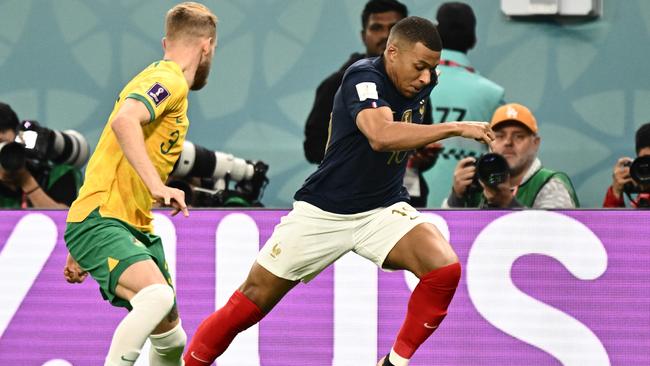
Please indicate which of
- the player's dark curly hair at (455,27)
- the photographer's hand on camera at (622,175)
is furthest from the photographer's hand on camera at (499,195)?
the player's dark curly hair at (455,27)

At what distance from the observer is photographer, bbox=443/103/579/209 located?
24.4 feet

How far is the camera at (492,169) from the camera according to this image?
7289 mm

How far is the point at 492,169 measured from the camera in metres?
7.30

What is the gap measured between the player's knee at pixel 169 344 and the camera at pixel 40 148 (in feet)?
6.99

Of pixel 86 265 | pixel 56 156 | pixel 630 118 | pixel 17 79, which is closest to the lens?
pixel 86 265

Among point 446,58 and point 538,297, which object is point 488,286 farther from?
point 446,58

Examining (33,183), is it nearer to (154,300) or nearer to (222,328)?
(222,328)

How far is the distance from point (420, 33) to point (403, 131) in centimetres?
54

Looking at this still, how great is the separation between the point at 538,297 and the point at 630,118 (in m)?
2.95

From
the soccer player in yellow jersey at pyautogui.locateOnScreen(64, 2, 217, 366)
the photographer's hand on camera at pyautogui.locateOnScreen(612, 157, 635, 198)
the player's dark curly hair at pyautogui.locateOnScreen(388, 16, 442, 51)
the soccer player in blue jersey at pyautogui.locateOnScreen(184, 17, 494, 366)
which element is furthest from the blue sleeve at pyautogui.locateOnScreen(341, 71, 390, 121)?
the photographer's hand on camera at pyautogui.locateOnScreen(612, 157, 635, 198)

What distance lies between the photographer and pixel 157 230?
7.47 metres

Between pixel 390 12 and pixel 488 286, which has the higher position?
pixel 390 12

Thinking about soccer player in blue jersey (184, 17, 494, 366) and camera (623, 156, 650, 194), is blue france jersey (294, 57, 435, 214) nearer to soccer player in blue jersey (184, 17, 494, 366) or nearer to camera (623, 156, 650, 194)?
soccer player in blue jersey (184, 17, 494, 366)

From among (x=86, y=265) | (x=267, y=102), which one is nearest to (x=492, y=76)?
(x=267, y=102)
